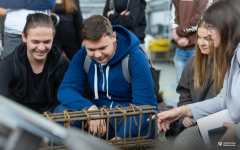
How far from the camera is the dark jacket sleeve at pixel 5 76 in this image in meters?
1.92

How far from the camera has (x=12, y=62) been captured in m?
2.03

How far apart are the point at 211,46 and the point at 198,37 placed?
17 cm

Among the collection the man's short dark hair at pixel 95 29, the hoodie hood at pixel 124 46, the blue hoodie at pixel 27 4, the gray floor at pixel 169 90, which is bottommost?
the gray floor at pixel 169 90

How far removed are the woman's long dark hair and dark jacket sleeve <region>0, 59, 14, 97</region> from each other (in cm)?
148

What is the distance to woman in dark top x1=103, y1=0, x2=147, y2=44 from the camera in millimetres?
2822

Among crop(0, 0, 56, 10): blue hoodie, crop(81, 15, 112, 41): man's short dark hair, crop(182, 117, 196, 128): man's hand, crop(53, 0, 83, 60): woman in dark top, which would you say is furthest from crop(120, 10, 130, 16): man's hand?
crop(182, 117, 196, 128): man's hand

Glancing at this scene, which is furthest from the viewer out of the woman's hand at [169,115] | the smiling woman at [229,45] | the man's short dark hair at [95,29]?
the man's short dark hair at [95,29]

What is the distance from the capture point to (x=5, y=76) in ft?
6.40

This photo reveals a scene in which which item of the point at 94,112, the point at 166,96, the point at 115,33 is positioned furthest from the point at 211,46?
the point at 166,96

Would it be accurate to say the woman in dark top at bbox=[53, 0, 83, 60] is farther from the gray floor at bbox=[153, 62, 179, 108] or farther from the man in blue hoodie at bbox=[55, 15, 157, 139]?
the gray floor at bbox=[153, 62, 179, 108]

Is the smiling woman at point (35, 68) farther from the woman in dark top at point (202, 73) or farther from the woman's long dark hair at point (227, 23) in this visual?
the woman's long dark hair at point (227, 23)

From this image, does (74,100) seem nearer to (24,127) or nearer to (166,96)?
(24,127)

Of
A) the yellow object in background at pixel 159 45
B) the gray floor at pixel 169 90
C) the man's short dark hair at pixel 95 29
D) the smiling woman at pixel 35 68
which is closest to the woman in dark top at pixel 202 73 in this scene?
the man's short dark hair at pixel 95 29

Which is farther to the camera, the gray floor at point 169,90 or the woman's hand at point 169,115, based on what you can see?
the gray floor at point 169,90
